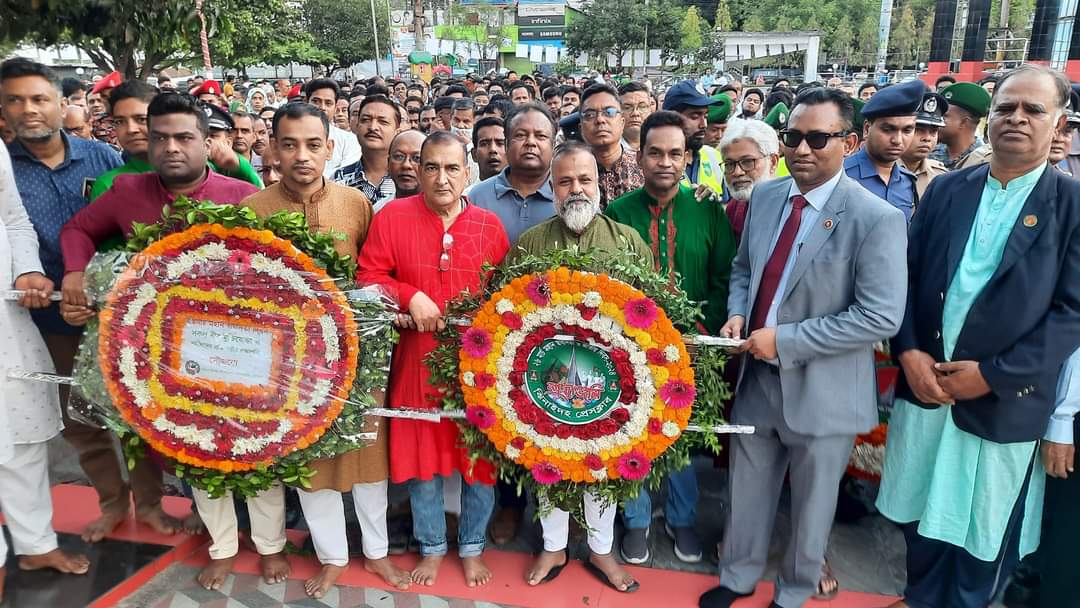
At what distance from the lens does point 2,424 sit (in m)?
3.26

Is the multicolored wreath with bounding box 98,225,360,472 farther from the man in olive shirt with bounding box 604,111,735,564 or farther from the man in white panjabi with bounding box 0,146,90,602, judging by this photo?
the man in olive shirt with bounding box 604,111,735,564

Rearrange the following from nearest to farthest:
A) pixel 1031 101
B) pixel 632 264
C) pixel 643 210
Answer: pixel 1031 101
pixel 632 264
pixel 643 210

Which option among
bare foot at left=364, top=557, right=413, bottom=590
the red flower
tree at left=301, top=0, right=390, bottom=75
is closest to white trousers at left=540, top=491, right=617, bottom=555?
bare foot at left=364, top=557, right=413, bottom=590

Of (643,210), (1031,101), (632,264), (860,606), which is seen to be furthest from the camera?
(643,210)

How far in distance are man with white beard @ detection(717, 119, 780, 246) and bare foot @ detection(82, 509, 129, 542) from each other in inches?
147

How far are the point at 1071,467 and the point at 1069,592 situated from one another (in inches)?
26.2

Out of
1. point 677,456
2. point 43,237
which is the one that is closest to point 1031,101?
point 677,456

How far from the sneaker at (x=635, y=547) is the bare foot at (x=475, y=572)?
0.72 metres

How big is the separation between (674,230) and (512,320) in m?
1.08

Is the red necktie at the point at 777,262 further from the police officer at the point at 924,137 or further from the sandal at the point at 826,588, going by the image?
the police officer at the point at 924,137

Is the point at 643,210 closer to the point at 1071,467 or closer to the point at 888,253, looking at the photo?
the point at 888,253

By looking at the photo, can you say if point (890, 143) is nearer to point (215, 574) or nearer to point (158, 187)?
→ point (158, 187)

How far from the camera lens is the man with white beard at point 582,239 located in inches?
125

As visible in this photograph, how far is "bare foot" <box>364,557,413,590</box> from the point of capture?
3.51 metres
